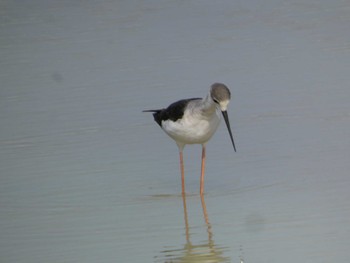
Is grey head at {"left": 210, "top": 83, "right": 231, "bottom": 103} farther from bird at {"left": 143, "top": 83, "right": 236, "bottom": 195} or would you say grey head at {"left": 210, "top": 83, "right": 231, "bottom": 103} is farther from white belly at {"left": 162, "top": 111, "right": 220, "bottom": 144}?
white belly at {"left": 162, "top": 111, "right": 220, "bottom": 144}

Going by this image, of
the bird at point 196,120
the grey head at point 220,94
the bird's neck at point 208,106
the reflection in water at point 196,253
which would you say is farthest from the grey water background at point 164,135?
the grey head at point 220,94

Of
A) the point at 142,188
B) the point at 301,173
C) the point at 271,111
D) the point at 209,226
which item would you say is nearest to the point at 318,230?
the point at 209,226

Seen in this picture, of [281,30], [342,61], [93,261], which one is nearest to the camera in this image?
[93,261]

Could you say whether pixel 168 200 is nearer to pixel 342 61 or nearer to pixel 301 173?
pixel 301 173

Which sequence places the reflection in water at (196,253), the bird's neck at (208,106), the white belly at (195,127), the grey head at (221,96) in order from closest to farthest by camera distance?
the reflection in water at (196,253) → the grey head at (221,96) → the bird's neck at (208,106) → the white belly at (195,127)

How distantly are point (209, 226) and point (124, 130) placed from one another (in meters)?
2.76

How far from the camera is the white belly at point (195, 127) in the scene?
8.16 metres

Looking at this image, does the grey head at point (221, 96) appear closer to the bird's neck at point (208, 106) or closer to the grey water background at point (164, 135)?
the bird's neck at point (208, 106)

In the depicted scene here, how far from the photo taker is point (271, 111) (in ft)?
32.3

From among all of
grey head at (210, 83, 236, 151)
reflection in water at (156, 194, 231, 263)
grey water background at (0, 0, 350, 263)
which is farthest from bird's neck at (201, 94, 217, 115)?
reflection in water at (156, 194, 231, 263)

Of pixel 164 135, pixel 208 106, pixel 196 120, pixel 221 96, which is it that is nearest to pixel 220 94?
pixel 221 96

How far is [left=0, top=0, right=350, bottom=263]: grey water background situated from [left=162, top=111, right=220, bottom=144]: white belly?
0.42 meters

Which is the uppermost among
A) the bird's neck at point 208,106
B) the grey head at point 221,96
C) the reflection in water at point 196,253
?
the bird's neck at point 208,106

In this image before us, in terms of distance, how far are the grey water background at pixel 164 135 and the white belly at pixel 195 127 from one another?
42 centimetres
